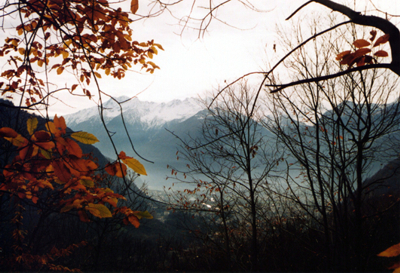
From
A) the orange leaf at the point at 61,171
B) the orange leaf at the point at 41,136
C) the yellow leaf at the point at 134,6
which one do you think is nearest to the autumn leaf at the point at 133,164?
the orange leaf at the point at 61,171

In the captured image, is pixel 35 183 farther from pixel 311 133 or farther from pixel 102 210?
pixel 311 133

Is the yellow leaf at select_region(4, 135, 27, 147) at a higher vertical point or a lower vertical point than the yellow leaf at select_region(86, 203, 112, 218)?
higher

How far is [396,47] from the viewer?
0.77 metres

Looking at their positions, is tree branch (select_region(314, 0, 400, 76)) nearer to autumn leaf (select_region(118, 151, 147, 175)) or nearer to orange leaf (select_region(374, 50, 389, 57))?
orange leaf (select_region(374, 50, 389, 57))

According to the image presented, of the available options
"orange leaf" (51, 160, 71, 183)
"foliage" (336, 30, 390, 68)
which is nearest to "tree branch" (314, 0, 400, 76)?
"foliage" (336, 30, 390, 68)

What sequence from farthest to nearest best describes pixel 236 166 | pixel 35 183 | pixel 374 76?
1. pixel 236 166
2. pixel 374 76
3. pixel 35 183

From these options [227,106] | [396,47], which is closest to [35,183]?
[396,47]

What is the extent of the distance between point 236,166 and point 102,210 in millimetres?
5126

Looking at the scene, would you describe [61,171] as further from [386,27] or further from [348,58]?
[386,27]

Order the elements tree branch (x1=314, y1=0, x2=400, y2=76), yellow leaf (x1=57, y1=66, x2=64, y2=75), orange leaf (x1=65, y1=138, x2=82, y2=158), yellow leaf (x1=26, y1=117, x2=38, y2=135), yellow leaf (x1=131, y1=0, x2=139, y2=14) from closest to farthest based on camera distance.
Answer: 1. tree branch (x1=314, y1=0, x2=400, y2=76)
2. orange leaf (x1=65, y1=138, x2=82, y2=158)
3. yellow leaf (x1=26, y1=117, x2=38, y2=135)
4. yellow leaf (x1=131, y1=0, x2=139, y2=14)
5. yellow leaf (x1=57, y1=66, x2=64, y2=75)

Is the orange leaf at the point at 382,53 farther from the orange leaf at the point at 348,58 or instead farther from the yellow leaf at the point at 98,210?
the yellow leaf at the point at 98,210

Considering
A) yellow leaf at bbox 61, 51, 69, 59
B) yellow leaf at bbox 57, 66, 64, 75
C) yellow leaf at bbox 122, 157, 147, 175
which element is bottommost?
yellow leaf at bbox 122, 157, 147, 175

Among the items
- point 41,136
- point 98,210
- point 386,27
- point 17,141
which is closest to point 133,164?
point 98,210

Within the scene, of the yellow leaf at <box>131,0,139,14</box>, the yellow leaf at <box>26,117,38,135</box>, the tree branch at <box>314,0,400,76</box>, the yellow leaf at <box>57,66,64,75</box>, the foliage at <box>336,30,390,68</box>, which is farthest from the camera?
the yellow leaf at <box>57,66,64,75</box>
